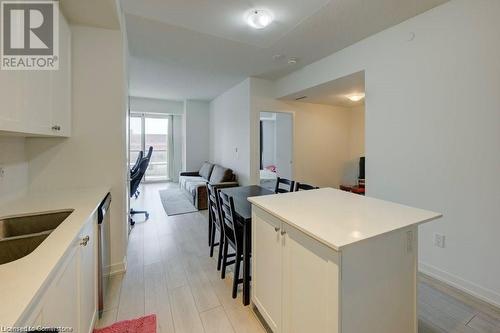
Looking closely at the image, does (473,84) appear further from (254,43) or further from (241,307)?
(241,307)

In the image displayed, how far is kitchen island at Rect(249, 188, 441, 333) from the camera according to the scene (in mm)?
1040

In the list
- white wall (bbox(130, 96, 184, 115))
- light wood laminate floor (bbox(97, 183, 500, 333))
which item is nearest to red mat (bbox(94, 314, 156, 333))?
light wood laminate floor (bbox(97, 183, 500, 333))

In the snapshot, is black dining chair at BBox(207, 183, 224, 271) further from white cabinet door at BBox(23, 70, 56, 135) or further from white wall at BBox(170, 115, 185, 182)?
white wall at BBox(170, 115, 185, 182)

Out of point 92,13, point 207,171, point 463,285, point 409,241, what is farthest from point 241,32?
point 207,171

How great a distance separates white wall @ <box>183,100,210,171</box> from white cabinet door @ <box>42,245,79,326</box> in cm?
620

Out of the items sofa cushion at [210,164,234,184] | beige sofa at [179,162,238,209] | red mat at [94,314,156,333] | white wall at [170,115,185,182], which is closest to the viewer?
red mat at [94,314,156,333]

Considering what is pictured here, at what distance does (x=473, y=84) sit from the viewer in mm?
2035

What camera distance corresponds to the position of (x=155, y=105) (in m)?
7.32

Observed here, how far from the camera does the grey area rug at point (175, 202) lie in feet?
15.3

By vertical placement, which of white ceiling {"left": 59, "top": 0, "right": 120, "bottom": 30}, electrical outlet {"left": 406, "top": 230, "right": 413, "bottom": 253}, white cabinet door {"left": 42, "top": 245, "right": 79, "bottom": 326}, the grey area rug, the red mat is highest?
white ceiling {"left": 59, "top": 0, "right": 120, "bottom": 30}

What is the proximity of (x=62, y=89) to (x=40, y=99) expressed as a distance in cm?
46

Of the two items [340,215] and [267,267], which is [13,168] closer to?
[267,267]

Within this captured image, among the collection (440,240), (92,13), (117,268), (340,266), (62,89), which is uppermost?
(92,13)

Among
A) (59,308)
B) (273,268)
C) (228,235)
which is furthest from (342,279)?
(228,235)
